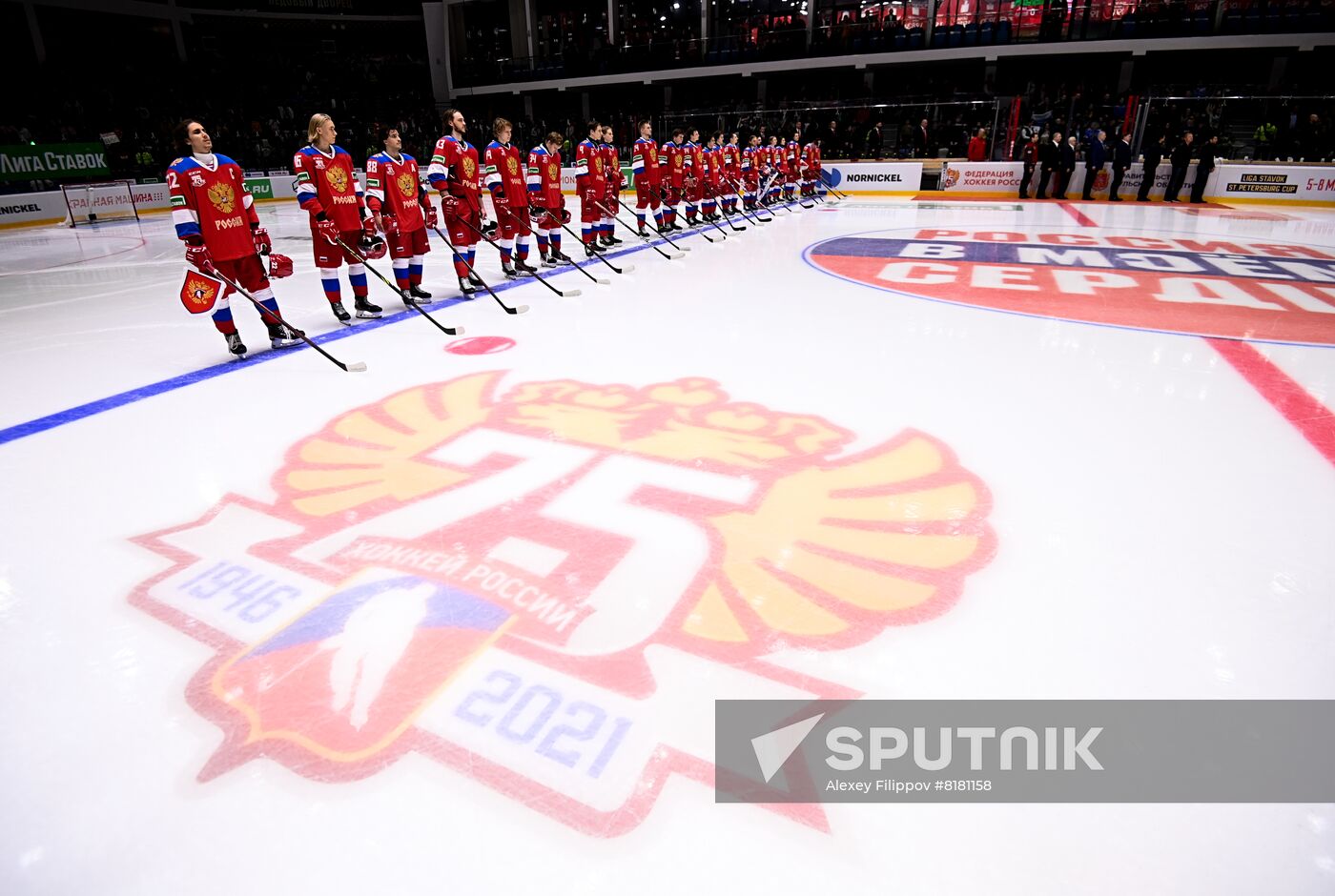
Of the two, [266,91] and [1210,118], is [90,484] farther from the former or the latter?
[266,91]

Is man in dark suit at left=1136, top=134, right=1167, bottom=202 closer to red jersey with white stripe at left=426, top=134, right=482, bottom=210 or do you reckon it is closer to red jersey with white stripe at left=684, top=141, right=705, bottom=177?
red jersey with white stripe at left=684, top=141, right=705, bottom=177

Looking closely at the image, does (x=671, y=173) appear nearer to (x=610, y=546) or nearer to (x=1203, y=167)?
(x=610, y=546)

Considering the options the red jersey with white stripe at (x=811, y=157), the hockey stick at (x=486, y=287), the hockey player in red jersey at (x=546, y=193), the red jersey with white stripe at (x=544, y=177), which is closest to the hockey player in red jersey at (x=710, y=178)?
the hockey player in red jersey at (x=546, y=193)

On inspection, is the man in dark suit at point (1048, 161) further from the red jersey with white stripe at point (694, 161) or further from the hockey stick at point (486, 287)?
the hockey stick at point (486, 287)

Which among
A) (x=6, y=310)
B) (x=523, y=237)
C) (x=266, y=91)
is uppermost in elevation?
(x=266, y=91)

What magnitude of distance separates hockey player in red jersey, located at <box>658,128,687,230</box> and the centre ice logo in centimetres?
897

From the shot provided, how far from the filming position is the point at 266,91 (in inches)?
1164

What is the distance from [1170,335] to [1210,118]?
1500 centimetres

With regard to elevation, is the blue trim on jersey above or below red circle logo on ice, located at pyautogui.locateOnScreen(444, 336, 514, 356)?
above

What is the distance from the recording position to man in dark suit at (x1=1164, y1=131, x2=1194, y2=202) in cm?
1530

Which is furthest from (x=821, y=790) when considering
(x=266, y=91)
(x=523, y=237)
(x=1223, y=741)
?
(x=266, y=91)

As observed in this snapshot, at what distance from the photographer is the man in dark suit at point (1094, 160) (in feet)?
52.9

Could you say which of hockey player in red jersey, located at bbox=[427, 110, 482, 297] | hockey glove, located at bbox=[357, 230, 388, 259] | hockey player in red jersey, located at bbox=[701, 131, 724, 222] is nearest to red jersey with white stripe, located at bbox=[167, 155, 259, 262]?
A: hockey glove, located at bbox=[357, 230, 388, 259]

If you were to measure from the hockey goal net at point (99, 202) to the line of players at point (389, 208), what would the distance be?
12.7 metres
